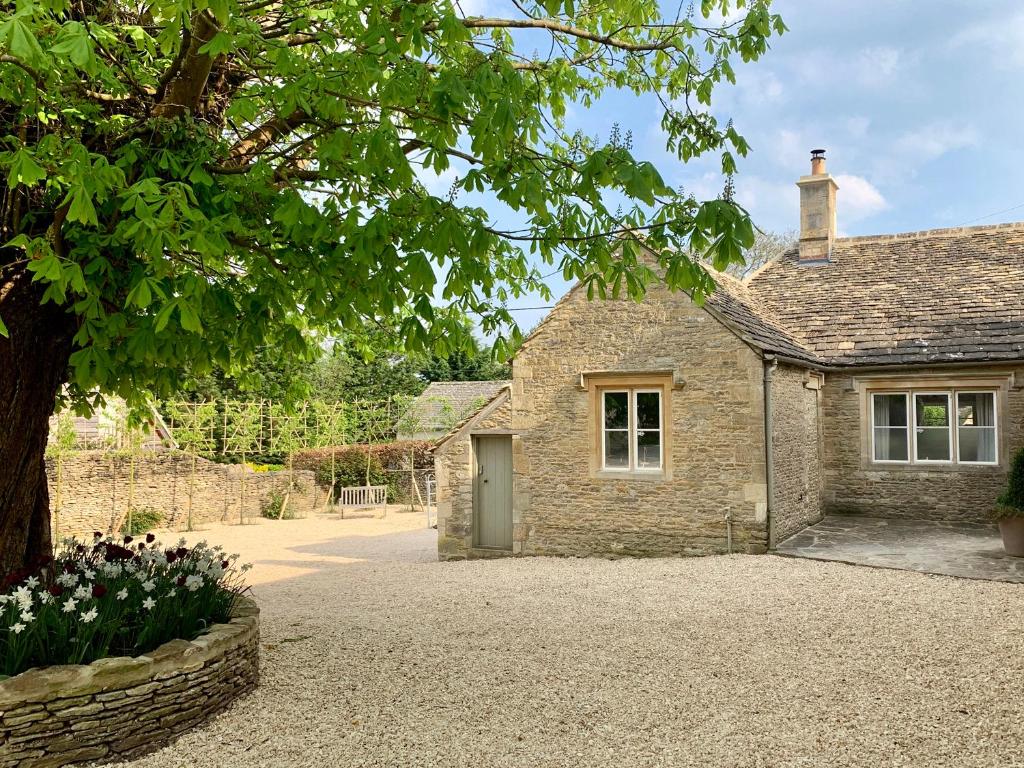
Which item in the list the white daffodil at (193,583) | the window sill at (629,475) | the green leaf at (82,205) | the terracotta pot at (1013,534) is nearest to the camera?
the green leaf at (82,205)

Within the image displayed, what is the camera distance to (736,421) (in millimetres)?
11844

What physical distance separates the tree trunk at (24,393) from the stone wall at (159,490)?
13.1 m

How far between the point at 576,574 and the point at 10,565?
7032 mm

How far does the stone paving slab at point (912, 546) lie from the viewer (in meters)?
10.1

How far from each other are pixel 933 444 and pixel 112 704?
13.7 meters

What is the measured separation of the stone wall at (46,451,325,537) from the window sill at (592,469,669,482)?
12.7 metres

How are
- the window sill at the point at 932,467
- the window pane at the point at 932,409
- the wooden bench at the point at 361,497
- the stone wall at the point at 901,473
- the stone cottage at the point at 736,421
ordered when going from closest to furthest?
the stone cottage at the point at 736,421, the stone wall at the point at 901,473, the window sill at the point at 932,467, the window pane at the point at 932,409, the wooden bench at the point at 361,497

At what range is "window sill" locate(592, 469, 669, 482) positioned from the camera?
12.4 m

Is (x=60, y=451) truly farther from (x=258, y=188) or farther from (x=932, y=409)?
(x=932, y=409)

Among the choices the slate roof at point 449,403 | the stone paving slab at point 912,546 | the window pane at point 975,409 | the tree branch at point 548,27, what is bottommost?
the stone paving slab at point 912,546


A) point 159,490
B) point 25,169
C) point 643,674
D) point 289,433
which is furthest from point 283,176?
point 289,433

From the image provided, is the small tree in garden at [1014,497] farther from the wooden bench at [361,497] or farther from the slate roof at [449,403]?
the slate roof at [449,403]

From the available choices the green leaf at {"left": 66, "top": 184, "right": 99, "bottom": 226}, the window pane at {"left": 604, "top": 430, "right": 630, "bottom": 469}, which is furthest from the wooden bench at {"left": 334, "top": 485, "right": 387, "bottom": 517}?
the green leaf at {"left": 66, "top": 184, "right": 99, "bottom": 226}

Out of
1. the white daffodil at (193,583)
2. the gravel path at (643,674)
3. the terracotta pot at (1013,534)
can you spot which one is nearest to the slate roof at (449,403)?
the gravel path at (643,674)
